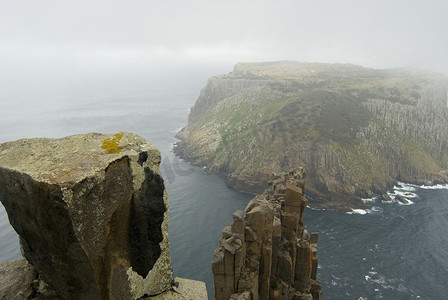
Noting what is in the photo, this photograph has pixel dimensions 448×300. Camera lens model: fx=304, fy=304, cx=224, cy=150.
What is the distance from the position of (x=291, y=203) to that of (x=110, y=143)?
124 ft

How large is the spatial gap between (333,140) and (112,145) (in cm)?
13301

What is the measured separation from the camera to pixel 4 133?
184375 millimetres

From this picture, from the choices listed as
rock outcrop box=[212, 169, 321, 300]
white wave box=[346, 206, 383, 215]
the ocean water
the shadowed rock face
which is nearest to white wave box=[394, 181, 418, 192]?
the ocean water

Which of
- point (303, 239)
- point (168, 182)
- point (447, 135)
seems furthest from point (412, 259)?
point (447, 135)

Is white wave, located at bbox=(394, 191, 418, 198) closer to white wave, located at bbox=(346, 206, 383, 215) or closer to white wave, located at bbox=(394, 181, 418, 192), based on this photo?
white wave, located at bbox=(394, 181, 418, 192)

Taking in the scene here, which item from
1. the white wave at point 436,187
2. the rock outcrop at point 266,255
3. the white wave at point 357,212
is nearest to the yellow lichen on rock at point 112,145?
the rock outcrop at point 266,255

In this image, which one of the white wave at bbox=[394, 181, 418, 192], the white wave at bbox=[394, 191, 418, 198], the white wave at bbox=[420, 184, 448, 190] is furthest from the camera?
the white wave at bbox=[420, 184, 448, 190]

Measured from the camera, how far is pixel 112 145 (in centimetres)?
685

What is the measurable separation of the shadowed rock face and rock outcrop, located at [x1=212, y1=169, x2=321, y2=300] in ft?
72.7

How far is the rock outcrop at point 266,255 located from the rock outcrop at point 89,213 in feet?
72.8

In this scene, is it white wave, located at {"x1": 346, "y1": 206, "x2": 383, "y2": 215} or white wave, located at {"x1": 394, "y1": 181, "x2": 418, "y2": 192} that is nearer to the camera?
white wave, located at {"x1": 346, "y1": 206, "x2": 383, "y2": 215}

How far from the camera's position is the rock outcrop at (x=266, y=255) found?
95.3 feet

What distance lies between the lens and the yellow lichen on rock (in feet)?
21.9

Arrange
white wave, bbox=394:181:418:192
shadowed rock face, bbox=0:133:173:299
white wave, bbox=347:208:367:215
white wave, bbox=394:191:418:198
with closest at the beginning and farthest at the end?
shadowed rock face, bbox=0:133:173:299, white wave, bbox=347:208:367:215, white wave, bbox=394:191:418:198, white wave, bbox=394:181:418:192
